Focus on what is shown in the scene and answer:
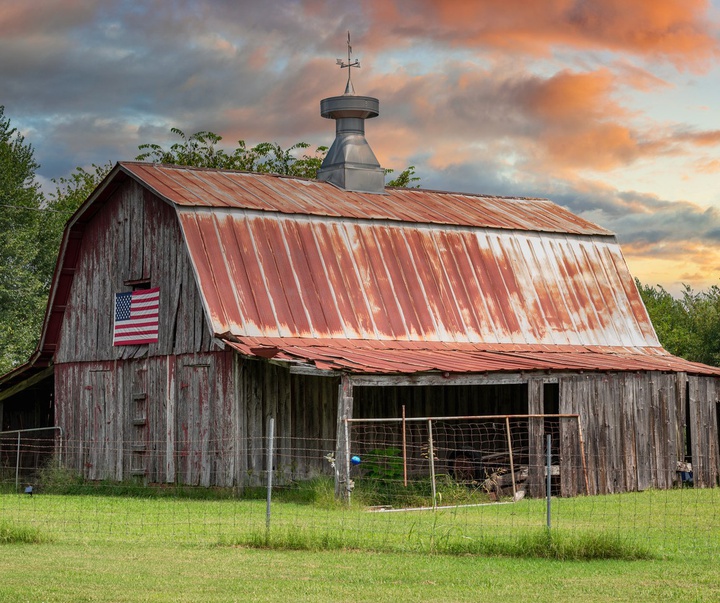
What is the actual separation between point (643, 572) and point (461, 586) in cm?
237

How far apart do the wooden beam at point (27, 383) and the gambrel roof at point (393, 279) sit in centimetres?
96

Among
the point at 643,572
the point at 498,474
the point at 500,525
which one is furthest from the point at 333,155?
the point at 643,572

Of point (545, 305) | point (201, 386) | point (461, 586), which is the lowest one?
point (461, 586)

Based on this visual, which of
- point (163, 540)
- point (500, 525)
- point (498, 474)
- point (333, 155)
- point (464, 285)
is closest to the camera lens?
point (163, 540)

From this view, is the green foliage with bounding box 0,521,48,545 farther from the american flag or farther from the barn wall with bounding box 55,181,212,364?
the american flag

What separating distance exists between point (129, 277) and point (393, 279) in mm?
6502

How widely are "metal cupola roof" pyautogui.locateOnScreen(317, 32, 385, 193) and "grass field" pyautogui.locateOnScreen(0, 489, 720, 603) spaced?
588 inches

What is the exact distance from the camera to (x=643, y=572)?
573 inches

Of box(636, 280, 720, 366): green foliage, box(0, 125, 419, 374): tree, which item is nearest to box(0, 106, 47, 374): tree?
box(0, 125, 419, 374): tree

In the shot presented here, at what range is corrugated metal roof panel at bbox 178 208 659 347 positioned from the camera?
94.6 feet

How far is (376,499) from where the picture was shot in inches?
961

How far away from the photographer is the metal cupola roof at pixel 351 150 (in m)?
36.1

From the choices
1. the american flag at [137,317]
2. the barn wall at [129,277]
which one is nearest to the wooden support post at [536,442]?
the barn wall at [129,277]

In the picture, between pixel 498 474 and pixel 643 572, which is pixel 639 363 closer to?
pixel 498 474
